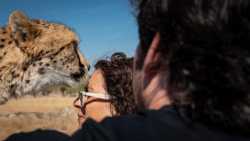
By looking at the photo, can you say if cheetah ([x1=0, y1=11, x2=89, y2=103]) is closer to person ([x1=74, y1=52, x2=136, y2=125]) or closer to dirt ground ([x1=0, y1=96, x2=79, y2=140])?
dirt ground ([x1=0, y1=96, x2=79, y2=140])

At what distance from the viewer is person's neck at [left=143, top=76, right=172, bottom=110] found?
1.03 metres

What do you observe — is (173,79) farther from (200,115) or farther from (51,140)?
(51,140)

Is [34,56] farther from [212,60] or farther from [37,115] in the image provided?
[212,60]

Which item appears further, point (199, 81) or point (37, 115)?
point (37, 115)

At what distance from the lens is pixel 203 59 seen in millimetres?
984

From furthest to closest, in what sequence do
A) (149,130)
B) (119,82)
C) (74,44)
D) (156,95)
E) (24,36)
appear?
(74,44) < (24,36) < (119,82) < (156,95) < (149,130)

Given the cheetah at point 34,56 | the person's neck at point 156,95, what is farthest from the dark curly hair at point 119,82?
the cheetah at point 34,56

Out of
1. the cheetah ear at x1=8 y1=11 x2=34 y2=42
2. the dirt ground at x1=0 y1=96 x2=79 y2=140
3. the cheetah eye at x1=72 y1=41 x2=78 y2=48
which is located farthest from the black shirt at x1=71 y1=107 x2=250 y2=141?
the cheetah eye at x1=72 y1=41 x2=78 y2=48

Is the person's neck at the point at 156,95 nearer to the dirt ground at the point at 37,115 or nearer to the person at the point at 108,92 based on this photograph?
the person at the point at 108,92

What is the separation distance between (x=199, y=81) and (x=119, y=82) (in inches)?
70.5

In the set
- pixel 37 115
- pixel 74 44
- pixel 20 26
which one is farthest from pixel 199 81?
pixel 74 44

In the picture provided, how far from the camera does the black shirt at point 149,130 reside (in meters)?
0.92

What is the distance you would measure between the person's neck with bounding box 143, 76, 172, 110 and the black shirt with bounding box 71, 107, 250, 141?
52 mm

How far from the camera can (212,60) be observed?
979 mm
